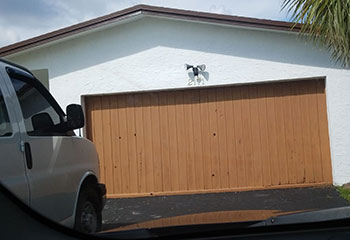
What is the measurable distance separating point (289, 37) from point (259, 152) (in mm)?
2253

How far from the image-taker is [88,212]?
3643 millimetres

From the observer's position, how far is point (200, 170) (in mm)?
6672

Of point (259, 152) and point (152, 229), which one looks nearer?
point (152, 229)

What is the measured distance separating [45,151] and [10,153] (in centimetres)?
48

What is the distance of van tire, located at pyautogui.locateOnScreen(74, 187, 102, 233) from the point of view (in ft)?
10.8

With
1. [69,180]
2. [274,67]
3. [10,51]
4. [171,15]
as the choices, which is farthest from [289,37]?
[69,180]

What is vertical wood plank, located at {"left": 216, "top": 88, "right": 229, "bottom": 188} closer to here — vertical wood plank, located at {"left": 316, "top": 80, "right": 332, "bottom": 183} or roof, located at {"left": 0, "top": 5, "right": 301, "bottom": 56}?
roof, located at {"left": 0, "top": 5, "right": 301, "bottom": 56}

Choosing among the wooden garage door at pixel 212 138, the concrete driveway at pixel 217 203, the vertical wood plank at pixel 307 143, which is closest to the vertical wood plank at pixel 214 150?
the wooden garage door at pixel 212 138

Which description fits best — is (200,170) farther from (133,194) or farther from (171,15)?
(171,15)

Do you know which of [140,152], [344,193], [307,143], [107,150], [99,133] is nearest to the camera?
[344,193]

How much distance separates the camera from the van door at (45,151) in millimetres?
2825

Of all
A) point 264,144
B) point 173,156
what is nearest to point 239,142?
point 264,144

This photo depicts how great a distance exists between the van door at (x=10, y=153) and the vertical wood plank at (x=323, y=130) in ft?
19.0

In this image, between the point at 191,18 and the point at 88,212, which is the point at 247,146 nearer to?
the point at 191,18
